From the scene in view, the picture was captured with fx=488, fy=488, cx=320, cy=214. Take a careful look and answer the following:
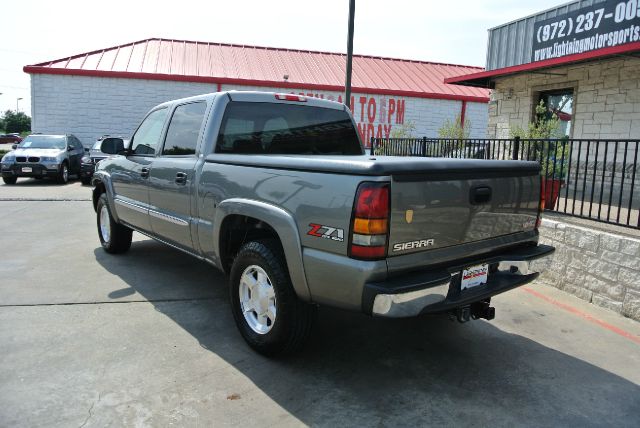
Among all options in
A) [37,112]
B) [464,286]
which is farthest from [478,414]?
[37,112]

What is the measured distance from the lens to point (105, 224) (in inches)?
259

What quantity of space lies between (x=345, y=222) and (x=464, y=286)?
102 centimetres

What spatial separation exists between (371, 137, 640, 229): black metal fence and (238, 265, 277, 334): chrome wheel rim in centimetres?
339

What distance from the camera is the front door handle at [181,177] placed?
431cm

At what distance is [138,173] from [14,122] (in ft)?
337

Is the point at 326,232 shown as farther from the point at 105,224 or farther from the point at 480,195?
the point at 105,224

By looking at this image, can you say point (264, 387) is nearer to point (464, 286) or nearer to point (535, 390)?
point (464, 286)

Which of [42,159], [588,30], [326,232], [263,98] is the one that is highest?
[588,30]

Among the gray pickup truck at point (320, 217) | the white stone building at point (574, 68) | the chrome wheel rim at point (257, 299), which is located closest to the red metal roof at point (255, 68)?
the white stone building at point (574, 68)

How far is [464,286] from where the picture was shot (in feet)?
10.6

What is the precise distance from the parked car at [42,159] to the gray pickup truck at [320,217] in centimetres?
1143

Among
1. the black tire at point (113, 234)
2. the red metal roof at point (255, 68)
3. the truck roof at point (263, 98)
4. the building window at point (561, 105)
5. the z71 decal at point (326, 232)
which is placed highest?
the red metal roof at point (255, 68)

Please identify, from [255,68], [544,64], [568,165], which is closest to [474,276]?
[568,165]

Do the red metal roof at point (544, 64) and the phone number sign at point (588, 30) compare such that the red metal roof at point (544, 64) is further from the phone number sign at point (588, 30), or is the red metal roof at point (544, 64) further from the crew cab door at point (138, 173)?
the crew cab door at point (138, 173)
